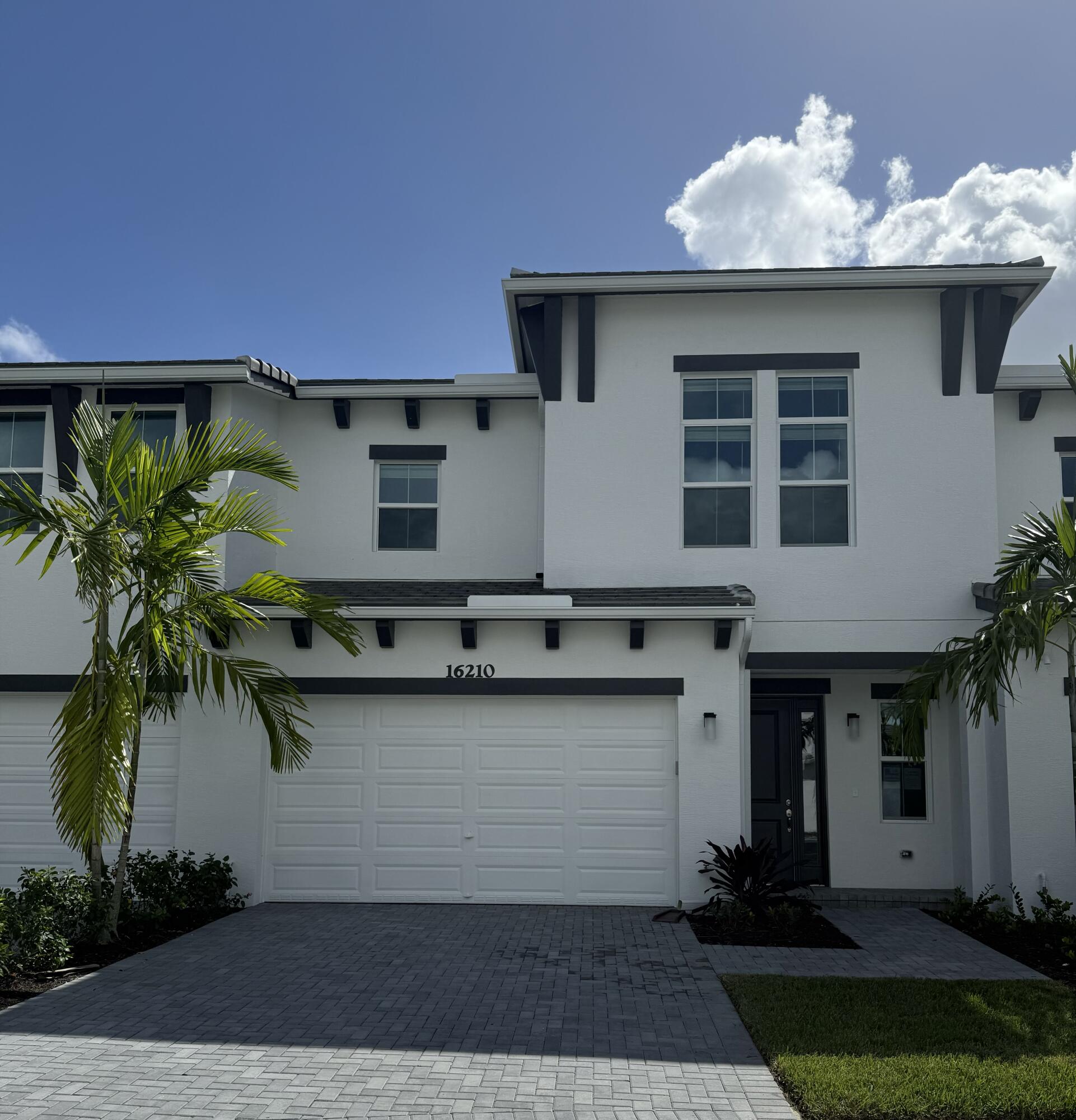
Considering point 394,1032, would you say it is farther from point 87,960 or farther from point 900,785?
point 900,785

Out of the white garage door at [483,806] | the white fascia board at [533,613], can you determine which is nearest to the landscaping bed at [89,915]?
the white garage door at [483,806]

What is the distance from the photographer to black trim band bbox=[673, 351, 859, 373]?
1254 centimetres

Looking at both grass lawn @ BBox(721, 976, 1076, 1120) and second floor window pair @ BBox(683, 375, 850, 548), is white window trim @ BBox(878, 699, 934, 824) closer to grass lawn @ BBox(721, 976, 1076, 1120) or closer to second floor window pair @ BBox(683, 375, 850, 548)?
second floor window pair @ BBox(683, 375, 850, 548)

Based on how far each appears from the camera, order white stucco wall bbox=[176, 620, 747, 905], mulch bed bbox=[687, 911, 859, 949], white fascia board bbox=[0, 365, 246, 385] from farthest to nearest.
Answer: white fascia board bbox=[0, 365, 246, 385] → white stucco wall bbox=[176, 620, 747, 905] → mulch bed bbox=[687, 911, 859, 949]

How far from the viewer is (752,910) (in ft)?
33.8

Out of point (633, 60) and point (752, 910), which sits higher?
point (633, 60)

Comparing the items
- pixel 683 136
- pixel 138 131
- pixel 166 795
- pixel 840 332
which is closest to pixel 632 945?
pixel 166 795

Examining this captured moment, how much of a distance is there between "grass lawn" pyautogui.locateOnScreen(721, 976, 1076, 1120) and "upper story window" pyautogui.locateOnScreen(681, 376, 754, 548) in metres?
5.61

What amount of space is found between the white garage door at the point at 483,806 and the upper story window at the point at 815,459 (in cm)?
276

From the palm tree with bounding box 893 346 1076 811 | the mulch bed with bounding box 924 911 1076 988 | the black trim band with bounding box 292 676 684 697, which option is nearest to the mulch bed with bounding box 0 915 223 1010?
the black trim band with bounding box 292 676 684 697

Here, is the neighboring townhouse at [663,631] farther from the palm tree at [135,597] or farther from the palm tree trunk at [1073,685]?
the palm tree at [135,597]

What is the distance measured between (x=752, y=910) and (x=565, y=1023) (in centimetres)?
373

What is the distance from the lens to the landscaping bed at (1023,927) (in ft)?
29.3

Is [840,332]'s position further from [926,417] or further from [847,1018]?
[847,1018]
